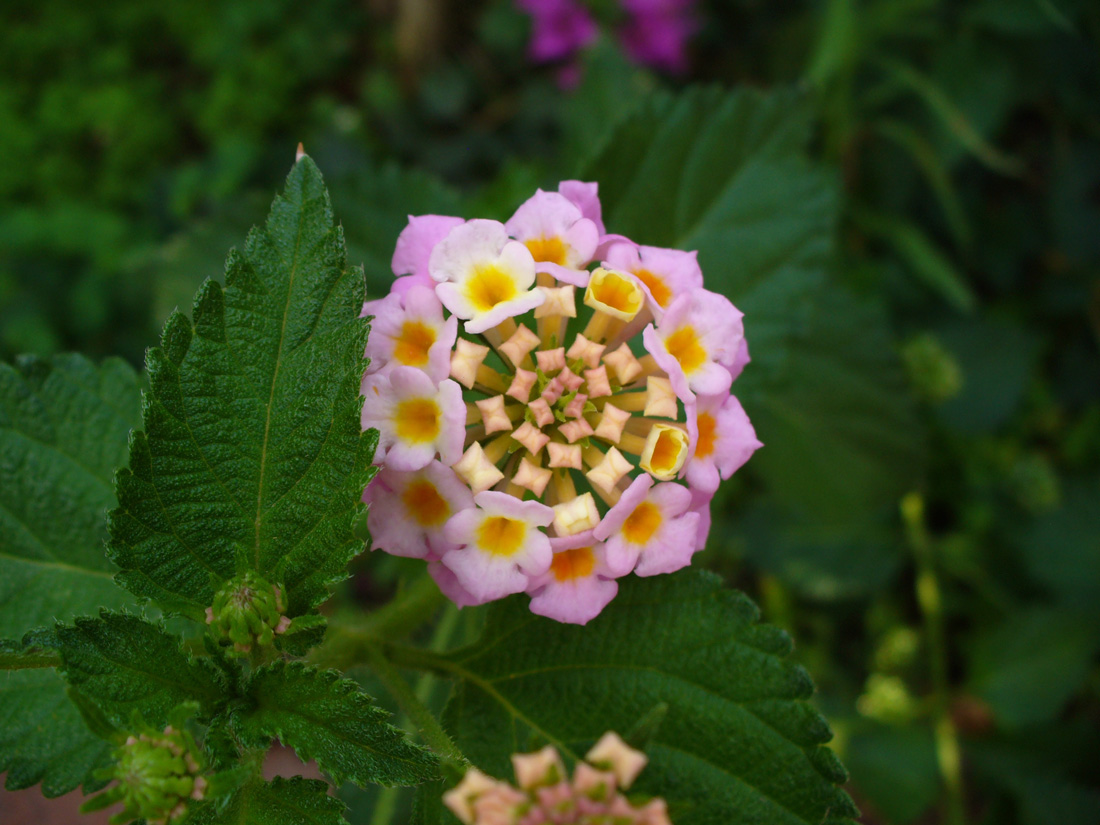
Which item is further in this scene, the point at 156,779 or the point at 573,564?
the point at 573,564

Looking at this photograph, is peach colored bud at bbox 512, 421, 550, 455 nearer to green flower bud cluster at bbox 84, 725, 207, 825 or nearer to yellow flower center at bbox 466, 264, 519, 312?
yellow flower center at bbox 466, 264, 519, 312

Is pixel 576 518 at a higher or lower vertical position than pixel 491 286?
lower

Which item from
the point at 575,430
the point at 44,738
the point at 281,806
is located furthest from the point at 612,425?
the point at 44,738

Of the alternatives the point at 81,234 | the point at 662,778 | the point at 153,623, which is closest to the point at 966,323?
the point at 662,778

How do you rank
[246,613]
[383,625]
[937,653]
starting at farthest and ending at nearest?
1. [937,653]
2. [383,625]
3. [246,613]

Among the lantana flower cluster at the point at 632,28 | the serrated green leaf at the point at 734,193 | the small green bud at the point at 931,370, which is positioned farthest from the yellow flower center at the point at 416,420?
the lantana flower cluster at the point at 632,28

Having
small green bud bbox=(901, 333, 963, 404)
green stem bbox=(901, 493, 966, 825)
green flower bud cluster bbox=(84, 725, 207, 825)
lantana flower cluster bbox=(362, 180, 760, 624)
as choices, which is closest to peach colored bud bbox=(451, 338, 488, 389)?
lantana flower cluster bbox=(362, 180, 760, 624)

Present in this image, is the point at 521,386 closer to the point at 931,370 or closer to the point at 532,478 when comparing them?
the point at 532,478
